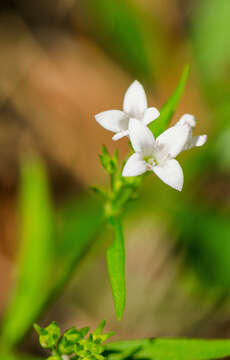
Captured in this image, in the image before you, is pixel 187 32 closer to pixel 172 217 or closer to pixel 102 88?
pixel 102 88

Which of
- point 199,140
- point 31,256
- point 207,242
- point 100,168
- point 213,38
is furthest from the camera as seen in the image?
point 213,38

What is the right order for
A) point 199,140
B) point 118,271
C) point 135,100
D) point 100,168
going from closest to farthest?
point 118,271 → point 199,140 → point 135,100 → point 100,168

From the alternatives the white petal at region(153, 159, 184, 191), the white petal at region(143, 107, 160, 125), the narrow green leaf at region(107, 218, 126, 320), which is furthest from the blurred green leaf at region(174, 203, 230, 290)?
the white petal at region(143, 107, 160, 125)

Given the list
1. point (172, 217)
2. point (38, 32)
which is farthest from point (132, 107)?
point (38, 32)

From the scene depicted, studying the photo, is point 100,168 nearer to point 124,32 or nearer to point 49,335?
point 124,32

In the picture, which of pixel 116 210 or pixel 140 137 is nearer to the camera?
pixel 140 137

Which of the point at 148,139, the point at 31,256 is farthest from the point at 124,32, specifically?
the point at 148,139

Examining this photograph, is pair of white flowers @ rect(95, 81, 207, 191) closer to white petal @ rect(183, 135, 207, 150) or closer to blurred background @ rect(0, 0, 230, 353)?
white petal @ rect(183, 135, 207, 150)

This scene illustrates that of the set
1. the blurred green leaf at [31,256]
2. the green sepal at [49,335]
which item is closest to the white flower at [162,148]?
the green sepal at [49,335]
